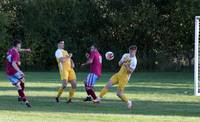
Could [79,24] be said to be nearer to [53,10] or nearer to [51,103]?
[53,10]

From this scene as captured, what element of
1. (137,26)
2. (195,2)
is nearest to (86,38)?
(137,26)

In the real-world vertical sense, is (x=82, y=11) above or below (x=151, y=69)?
above

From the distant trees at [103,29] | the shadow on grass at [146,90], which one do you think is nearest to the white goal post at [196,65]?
the shadow on grass at [146,90]

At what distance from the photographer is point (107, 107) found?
1792cm

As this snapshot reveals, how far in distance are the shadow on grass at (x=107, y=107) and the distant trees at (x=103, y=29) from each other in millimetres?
24052

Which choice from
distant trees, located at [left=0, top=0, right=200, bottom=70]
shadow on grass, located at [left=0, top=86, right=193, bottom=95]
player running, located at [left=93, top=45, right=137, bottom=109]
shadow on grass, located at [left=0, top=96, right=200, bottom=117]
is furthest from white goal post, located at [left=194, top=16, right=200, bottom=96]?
distant trees, located at [left=0, top=0, right=200, bottom=70]

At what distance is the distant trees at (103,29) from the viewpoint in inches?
1726

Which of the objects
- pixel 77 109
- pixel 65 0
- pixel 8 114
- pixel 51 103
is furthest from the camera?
pixel 65 0

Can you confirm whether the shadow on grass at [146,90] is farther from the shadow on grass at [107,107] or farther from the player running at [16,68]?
the player running at [16,68]

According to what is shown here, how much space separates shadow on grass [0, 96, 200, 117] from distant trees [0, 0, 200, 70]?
24052mm

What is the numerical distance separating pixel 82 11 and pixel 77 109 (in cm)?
2805

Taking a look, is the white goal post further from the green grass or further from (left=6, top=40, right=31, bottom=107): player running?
(left=6, top=40, right=31, bottom=107): player running

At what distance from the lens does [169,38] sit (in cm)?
4406

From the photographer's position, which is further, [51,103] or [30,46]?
[30,46]
